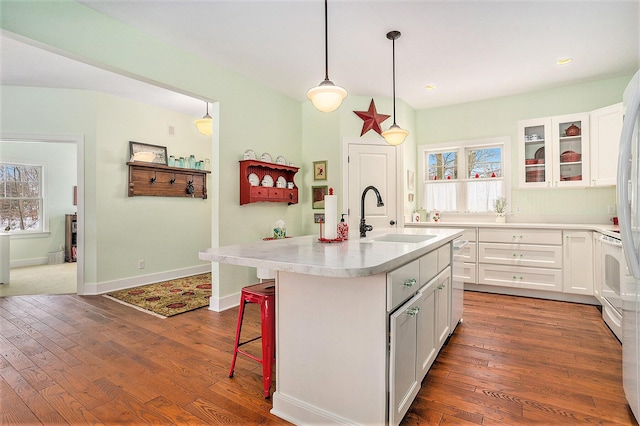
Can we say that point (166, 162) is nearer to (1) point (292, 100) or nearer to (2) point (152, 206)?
(2) point (152, 206)

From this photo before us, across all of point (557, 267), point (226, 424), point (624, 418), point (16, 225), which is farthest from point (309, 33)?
point (16, 225)

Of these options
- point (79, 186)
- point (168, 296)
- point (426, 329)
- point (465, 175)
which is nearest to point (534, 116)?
point (465, 175)

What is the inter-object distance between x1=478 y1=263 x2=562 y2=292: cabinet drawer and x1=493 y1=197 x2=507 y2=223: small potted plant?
0.76m

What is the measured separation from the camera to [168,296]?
161 inches

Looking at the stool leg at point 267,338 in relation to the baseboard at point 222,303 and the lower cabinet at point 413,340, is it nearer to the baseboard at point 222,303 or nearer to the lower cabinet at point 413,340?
the lower cabinet at point 413,340

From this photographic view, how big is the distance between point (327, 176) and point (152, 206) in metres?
2.63

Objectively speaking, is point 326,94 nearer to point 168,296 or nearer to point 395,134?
point 395,134

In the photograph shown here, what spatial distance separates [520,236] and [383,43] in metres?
2.77

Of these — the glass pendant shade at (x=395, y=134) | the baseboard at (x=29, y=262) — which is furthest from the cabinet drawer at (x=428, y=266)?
the baseboard at (x=29, y=262)

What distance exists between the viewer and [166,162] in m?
5.08

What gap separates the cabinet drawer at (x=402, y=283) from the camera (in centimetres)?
144

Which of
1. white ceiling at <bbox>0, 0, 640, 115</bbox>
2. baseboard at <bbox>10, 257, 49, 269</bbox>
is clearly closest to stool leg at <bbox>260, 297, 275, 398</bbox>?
white ceiling at <bbox>0, 0, 640, 115</bbox>

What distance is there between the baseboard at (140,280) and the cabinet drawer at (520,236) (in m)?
4.37

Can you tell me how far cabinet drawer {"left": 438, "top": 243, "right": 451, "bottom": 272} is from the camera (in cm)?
233
